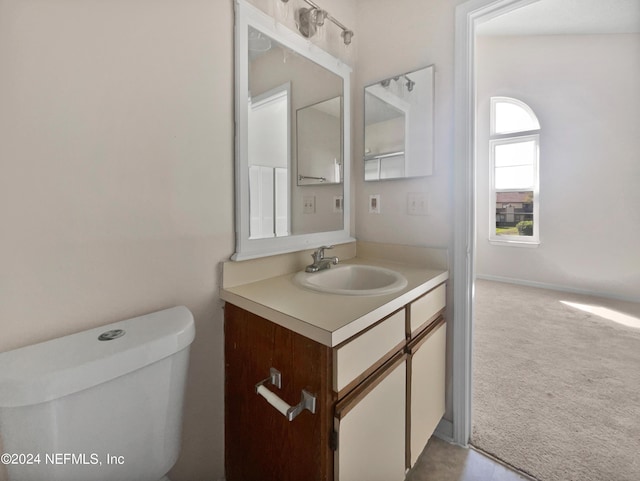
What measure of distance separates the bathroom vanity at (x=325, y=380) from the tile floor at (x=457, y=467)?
17 cm

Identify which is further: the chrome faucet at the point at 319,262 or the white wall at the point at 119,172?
the chrome faucet at the point at 319,262

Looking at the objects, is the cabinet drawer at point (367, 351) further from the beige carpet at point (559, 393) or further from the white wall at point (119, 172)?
the beige carpet at point (559, 393)

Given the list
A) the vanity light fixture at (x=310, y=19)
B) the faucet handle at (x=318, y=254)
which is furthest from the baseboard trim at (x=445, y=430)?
the vanity light fixture at (x=310, y=19)

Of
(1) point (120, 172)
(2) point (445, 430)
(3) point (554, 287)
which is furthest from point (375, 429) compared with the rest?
(3) point (554, 287)

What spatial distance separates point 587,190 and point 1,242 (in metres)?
5.00

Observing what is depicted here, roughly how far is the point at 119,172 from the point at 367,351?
2.98 feet

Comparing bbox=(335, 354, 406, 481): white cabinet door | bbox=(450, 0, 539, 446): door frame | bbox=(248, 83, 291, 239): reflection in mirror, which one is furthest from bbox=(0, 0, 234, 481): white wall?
bbox=(450, 0, 539, 446): door frame

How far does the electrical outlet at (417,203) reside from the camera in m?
1.51

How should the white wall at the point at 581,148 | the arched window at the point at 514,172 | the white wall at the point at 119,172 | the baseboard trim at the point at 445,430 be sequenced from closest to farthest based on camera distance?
the white wall at the point at 119,172
the baseboard trim at the point at 445,430
the white wall at the point at 581,148
the arched window at the point at 514,172

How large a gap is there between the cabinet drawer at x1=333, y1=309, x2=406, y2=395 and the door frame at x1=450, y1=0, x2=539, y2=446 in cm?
50

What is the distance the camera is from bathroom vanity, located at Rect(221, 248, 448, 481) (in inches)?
31.2

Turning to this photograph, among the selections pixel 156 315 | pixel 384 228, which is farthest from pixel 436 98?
pixel 156 315

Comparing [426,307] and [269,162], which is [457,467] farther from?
[269,162]

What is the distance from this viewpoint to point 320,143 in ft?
5.10
